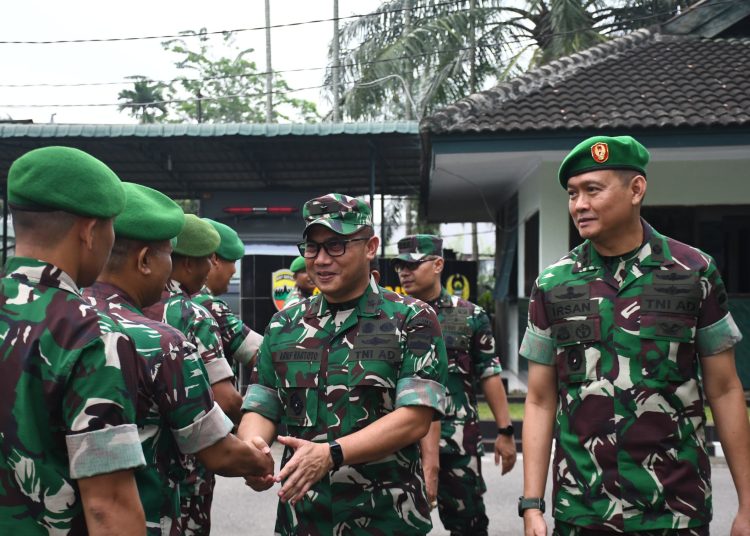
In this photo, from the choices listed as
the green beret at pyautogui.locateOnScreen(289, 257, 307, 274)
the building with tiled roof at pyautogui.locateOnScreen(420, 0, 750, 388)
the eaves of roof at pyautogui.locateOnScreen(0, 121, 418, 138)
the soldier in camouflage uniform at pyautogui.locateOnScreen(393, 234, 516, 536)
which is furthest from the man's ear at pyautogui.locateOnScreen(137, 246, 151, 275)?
the eaves of roof at pyautogui.locateOnScreen(0, 121, 418, 138)

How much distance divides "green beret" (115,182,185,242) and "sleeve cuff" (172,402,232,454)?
511mm

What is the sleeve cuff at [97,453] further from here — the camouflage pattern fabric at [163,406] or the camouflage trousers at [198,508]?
the camouflage trousers at [198,508]

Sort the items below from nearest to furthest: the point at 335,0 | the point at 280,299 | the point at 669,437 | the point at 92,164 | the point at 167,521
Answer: the point at 92,164
the point at 167,521
the point at 669,437
the point at 280,299
the point at 335,0

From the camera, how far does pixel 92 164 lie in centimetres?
179

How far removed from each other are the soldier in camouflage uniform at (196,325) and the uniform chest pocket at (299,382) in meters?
0.57

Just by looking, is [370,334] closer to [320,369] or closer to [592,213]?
[320,369]

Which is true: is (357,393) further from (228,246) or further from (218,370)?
(228,246)

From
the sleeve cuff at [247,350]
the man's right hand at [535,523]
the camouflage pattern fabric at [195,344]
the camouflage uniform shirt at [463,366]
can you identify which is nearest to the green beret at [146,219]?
the camouflage pattern fabric at [195,344]

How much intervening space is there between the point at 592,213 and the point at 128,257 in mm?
1473

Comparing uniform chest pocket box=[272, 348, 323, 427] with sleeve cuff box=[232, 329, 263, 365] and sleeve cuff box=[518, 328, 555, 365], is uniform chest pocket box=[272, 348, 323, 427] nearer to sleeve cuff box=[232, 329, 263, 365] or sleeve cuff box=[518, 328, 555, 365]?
sleeve cuff box=[518, 328, 555, 365]

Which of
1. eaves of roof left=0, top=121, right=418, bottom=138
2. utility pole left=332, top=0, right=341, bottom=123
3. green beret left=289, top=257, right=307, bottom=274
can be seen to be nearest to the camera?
green beret left=289, top=257, right=307, bottom=274

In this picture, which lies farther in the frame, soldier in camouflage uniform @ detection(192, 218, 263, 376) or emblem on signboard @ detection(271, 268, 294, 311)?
emblem on signboard @ detection(271, 268, 294, 311)

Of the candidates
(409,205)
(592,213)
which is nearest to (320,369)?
(592,213)

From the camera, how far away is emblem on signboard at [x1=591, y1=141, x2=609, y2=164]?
8.89 ft
